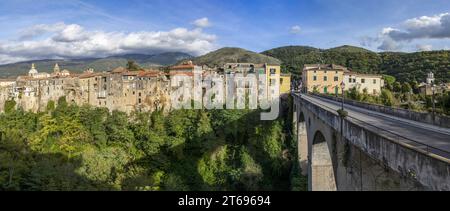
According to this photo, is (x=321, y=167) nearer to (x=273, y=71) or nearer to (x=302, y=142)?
(x=302, y=142)

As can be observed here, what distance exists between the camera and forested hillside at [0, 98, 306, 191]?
35.2 metres

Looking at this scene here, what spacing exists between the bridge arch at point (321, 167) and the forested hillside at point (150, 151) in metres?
5.26

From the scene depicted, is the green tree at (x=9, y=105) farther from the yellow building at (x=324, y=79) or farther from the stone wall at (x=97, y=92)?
the yellow building at (x=324, y=79)

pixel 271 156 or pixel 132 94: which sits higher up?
pixel 132 94

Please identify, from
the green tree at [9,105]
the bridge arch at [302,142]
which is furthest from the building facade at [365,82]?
the green tree at [9,105]

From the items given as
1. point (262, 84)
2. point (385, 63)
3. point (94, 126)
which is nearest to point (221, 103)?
point (262, 84)

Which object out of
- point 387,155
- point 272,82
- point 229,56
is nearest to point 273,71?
point 272,82

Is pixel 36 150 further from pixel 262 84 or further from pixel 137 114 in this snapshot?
pixel 262 84

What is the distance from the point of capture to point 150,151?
141 ft

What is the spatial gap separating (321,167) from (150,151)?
77.6ft

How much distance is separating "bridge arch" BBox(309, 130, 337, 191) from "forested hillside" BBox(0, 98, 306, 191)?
5.26 metres

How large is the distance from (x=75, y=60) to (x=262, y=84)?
130 metres
